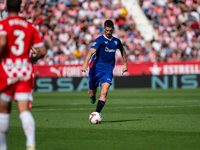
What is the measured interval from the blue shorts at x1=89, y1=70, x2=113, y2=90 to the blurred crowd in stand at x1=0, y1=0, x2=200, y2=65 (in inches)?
602

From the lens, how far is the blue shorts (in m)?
10.0

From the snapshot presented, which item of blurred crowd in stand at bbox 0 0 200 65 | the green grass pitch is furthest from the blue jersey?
blurred crowd in stand at bbox 0 0 200 65

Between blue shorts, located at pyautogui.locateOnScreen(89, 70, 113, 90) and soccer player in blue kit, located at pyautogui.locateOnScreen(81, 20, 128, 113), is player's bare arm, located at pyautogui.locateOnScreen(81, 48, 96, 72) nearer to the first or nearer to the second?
soccer player in blue kit, located at pyautogui.locateOnScreen(81, 20, 128, 113)

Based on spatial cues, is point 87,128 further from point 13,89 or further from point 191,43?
point 191,43

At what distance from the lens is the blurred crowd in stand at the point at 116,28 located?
26188 mm

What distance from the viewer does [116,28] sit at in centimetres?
2806

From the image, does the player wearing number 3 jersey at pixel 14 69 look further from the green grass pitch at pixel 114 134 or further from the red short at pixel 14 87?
the green grass pitch at pixel 114 134

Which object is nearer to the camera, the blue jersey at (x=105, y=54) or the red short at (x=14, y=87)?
the red short at (x=14, y=87)

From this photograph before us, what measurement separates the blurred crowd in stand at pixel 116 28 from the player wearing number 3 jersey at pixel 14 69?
2019 centimetres

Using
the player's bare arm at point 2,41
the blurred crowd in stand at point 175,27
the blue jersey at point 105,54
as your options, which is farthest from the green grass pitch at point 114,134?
the blurred crowd in stand at point 175,27

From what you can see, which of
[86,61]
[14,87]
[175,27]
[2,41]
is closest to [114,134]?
[86,61]

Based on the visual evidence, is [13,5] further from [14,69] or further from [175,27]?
[175,27]

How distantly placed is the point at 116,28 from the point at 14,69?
907 inches

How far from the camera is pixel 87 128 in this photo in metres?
8.55
